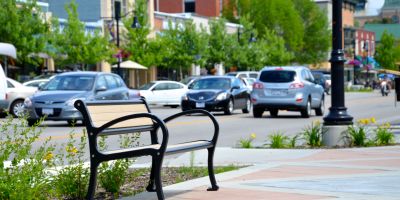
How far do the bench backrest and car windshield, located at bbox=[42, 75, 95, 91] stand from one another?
15.9 m

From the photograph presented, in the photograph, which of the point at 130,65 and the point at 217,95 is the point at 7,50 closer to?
the point at 217,95

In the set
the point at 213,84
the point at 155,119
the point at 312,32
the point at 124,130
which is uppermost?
the point at 312,32

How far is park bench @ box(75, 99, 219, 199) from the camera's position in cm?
811

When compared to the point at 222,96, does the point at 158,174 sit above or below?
above

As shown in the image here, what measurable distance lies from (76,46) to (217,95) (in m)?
23.2

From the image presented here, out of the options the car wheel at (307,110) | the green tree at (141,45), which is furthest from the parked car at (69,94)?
the green tree at (141,45)

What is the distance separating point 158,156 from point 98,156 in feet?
1.81

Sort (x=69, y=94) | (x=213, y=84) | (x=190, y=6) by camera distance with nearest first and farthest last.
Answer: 1. (x=69, y=94)
2. (x=213, y=84)
3. (x=190, y=6)

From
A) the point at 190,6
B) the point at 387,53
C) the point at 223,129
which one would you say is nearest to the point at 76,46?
the point at 223,129

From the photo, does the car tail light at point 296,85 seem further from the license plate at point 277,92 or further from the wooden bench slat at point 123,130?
the wooden bench slat at point 123,130

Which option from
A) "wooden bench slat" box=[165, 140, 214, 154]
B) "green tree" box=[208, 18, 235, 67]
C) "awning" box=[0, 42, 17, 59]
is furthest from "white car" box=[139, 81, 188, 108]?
"wooden bench slat" box=[165, 140, 214, 154]

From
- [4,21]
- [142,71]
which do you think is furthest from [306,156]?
[142,71]

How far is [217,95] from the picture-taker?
105 ft

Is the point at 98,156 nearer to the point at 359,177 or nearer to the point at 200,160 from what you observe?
the point at 359,177
